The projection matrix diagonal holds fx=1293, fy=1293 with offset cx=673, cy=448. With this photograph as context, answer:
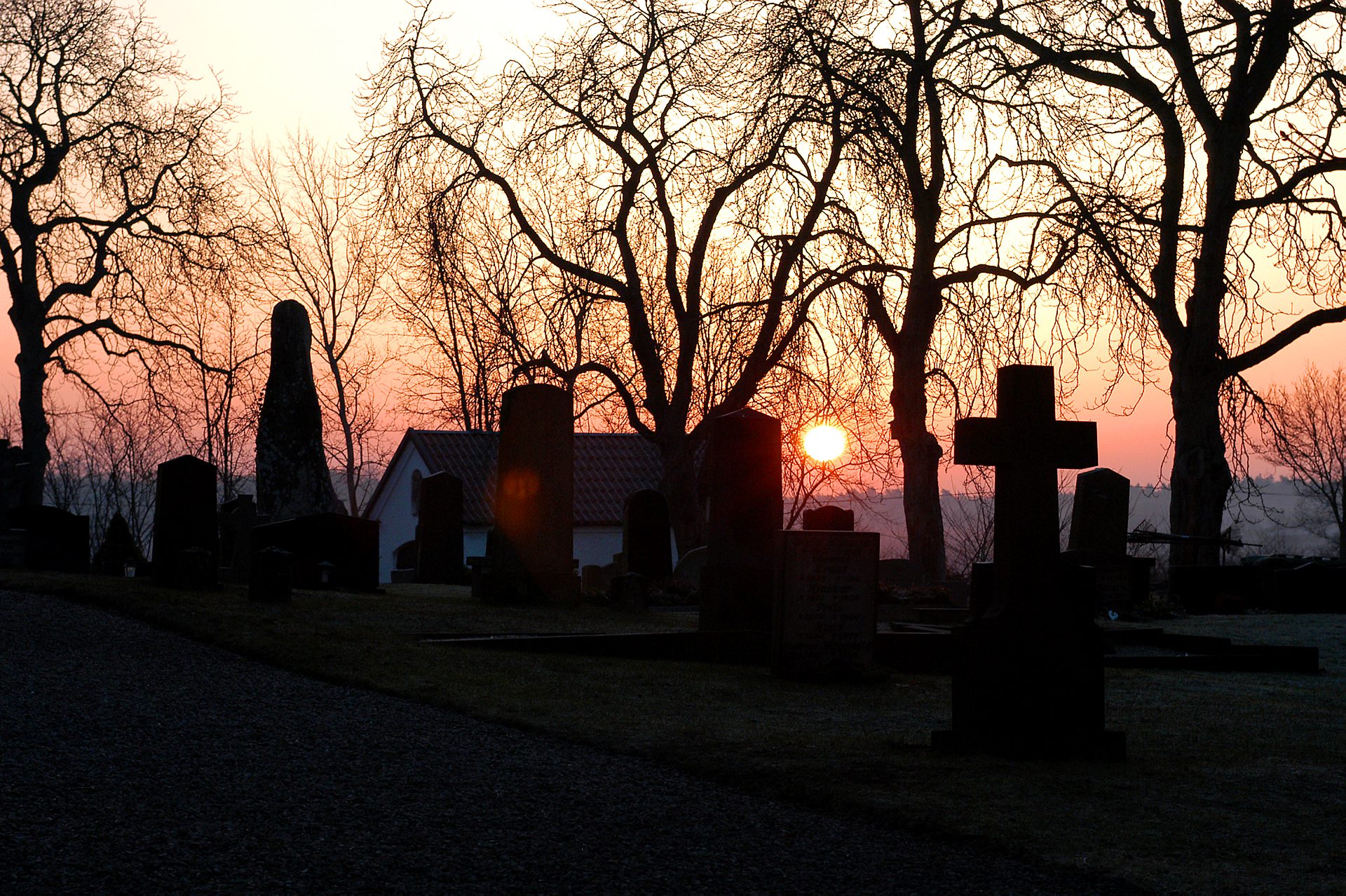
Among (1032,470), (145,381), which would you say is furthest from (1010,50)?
(145,381)

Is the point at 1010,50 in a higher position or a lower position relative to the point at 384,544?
higher

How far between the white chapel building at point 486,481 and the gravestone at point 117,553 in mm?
19860

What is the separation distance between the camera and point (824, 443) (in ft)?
76.6

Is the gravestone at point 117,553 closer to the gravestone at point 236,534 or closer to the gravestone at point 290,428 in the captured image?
the gravestone at point 236,534

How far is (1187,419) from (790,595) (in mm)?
11373

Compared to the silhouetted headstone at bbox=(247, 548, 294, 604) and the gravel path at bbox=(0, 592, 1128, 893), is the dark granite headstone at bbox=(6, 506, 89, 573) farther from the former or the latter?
the gravel path at bbox=(0, 592, 1128, 893)

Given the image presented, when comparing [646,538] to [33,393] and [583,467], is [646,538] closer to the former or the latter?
[33,393]

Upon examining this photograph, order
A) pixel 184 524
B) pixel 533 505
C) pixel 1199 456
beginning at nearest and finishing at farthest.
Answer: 1. pixel 184 524
2. pixel 533 505
3. pixel 1199 456

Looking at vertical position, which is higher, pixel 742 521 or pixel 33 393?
pixel 33 393

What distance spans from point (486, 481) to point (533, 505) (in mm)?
24319

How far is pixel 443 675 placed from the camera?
847cm

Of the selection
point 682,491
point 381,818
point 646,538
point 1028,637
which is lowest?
point 381,818

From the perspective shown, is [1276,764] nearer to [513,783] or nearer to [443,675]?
[513,783]

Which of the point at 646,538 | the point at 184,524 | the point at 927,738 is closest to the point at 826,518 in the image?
the point at 646,538
